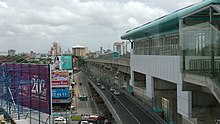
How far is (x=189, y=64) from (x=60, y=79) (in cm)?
3727

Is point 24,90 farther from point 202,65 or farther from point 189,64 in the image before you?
point 202,65

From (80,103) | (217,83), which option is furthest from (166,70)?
(80,103)

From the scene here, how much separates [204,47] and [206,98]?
4.77 m

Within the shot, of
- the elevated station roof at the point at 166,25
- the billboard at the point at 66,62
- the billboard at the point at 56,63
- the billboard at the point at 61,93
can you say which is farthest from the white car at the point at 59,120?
the billboard at the point at 56,63

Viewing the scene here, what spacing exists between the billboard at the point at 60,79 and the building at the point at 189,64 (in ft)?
66.5

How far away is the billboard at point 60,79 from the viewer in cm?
4616

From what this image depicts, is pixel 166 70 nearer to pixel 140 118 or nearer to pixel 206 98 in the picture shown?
pixel 206 98

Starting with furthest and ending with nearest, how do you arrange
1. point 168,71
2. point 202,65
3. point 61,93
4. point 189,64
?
point 61,93 → point 168,71 → point 189,64 → point 202,65

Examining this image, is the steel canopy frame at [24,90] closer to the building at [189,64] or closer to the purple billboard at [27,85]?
the purple billboard at [27,85]

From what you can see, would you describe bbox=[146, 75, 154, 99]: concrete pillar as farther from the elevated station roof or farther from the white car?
the white car

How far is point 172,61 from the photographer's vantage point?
17.8m

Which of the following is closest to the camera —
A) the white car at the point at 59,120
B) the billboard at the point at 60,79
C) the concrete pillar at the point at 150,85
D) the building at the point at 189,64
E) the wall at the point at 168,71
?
the building at the point at 189,64

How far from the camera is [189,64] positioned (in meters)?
10.4

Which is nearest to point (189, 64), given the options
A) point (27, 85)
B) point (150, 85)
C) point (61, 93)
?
point (150, 85)
